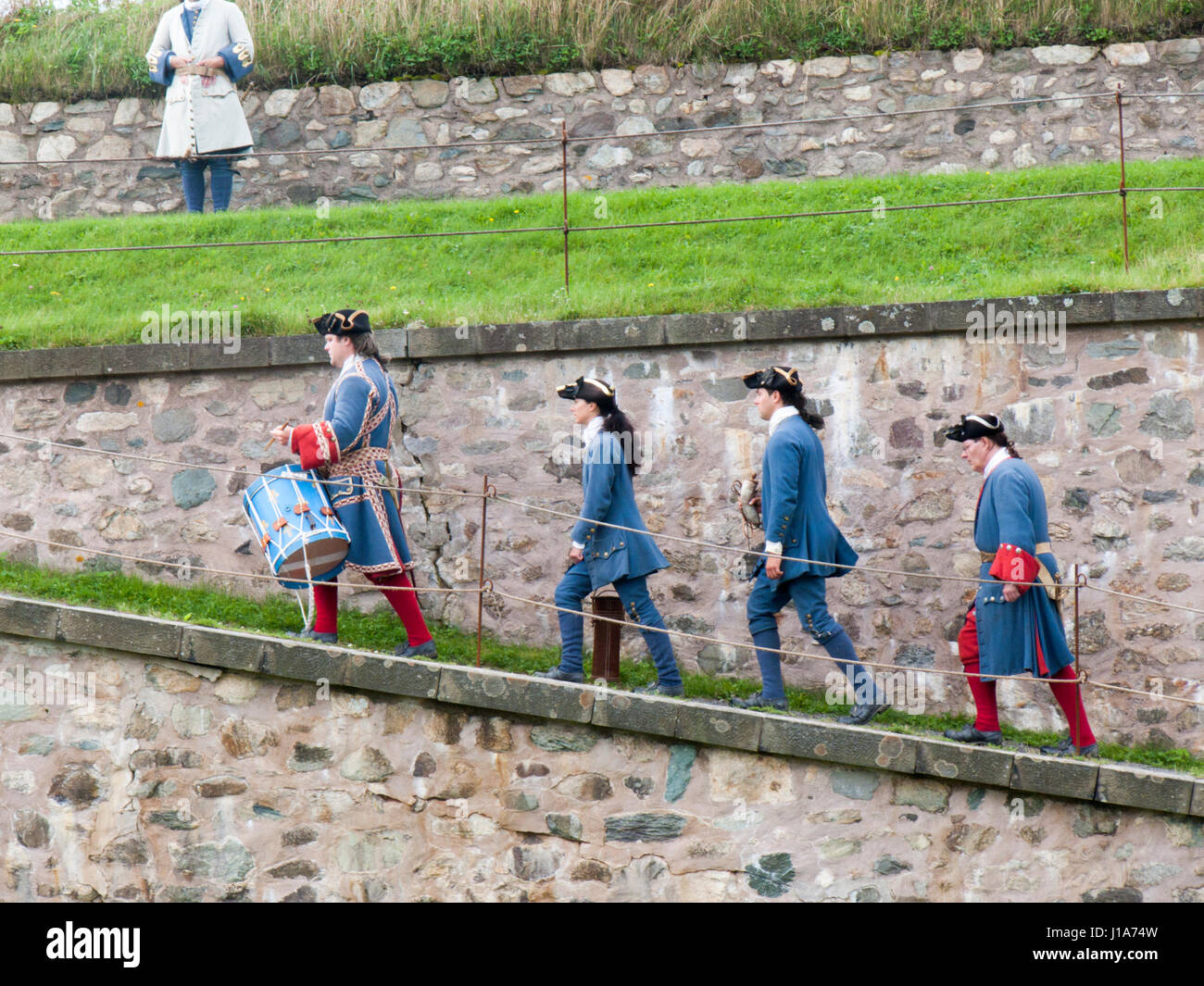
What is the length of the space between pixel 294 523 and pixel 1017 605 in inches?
132

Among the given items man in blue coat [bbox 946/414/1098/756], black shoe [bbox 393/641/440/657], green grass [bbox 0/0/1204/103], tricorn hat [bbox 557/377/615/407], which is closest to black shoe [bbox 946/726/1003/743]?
man in blue coat [bbox 946/414/1098/756]

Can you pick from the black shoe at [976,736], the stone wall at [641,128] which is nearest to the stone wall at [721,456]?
the black shoe at [976,736]

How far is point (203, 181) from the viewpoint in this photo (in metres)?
11.6

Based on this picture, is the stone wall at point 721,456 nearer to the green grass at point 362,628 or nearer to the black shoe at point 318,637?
the green grass at point 362,628

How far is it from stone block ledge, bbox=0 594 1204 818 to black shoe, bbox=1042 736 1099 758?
12.0 inches

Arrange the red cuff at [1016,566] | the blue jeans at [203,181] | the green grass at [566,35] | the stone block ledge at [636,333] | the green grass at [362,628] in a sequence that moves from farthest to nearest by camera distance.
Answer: the green grass at [566,35] → the blue jeans at [203,181] → the stone block ledge at [636,333] → the green grass at [362,628] → the red cuff at [1016,566]

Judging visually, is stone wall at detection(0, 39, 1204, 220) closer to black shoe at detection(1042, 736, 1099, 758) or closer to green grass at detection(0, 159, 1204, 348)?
green grass at detection(0, 159, 1204, 348)

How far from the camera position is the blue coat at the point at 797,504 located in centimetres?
683

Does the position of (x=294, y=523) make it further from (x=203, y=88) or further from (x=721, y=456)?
(x=203, y=88)

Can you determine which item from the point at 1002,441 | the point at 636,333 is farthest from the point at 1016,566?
the point at 636,333

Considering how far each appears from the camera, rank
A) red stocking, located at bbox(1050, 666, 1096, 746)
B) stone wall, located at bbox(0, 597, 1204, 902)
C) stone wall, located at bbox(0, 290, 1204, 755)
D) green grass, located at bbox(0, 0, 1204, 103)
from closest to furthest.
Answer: stone wall, located at bbox(0, 597, 1204, 902)
red stocking, located at bbox(1050, 666, 1096, 746)
stone wall, located at bbox(0, 290, 1204, 755)
green grass, located at bbox(0, 0, 1204, 103)

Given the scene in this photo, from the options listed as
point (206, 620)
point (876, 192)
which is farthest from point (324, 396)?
point (876, 192)

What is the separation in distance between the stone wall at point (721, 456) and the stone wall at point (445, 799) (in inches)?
57.4

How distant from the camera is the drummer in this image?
22.7 ft
